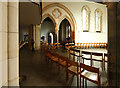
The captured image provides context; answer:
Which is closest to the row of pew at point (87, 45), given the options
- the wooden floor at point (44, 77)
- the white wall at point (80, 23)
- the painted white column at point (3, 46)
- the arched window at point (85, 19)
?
the white wall at point (80, 23)

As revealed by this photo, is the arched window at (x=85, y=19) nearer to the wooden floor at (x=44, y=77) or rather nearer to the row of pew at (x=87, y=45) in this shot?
the row of pew at (x=87, y=45)

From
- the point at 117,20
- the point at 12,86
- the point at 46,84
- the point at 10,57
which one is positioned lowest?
the point at 46,84

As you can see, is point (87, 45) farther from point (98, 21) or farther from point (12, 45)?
point (12, 45)

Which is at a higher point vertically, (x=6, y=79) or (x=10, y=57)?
(x=10, y=57)

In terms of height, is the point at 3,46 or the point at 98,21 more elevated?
the point at 98,21

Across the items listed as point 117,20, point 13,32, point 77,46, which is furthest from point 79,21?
point 13,32

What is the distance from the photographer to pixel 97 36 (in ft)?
42.6

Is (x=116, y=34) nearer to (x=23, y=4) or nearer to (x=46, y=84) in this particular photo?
(x=23, y=4)

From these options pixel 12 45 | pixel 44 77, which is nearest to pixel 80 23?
pixel 44 77

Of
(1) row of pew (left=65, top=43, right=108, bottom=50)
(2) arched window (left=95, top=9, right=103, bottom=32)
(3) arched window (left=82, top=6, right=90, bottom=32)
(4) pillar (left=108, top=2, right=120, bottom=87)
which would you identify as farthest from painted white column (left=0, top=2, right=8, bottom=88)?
(2) arched window (left=95, top=9, right=103, bottom=32)

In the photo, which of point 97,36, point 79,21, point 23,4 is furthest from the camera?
point 97,36

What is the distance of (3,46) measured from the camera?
104cm

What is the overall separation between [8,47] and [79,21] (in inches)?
473

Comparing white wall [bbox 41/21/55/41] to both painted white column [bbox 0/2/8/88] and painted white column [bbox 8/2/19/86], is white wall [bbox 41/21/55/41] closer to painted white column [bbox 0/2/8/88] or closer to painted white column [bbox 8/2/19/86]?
painted white column [bbox 8/2/19/86]
